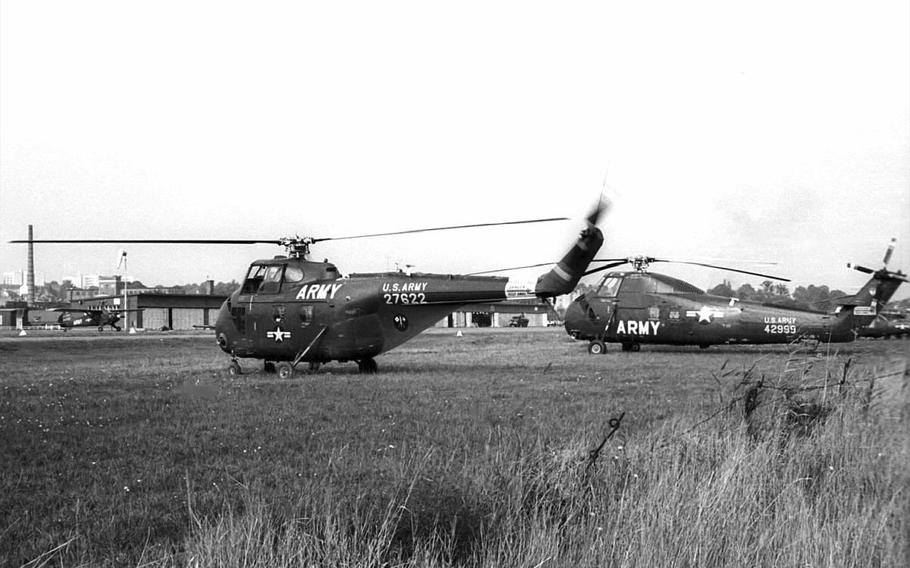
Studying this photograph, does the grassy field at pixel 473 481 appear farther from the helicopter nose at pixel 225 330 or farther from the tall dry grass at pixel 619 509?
the helicopter nose at pixel 225 330

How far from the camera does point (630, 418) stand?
9305 mm

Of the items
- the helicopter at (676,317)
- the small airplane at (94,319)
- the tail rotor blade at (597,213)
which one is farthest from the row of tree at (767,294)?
the small airplane at (94,319)

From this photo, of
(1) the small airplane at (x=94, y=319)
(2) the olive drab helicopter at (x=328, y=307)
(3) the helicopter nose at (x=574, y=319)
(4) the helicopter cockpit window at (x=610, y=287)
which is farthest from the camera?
(1) the small airplane at (x=94, y=319)

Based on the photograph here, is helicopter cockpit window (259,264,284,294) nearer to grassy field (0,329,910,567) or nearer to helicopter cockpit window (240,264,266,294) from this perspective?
helicopter cockpit window (240,264,266,294)

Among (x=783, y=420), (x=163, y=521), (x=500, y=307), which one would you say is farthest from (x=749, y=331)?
(x=500, y=307)

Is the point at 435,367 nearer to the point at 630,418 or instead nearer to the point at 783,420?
the point at 630,418

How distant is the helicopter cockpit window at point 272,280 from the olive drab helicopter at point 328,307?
0.08 ft

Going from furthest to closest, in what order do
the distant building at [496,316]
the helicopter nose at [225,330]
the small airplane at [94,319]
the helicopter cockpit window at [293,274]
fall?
the distant building at [496,316], the small airplane at [94,319], the helicopter nose at [225,330], the helicopter cockpit window at [293,274]

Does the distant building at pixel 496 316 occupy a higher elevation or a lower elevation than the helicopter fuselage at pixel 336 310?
lower

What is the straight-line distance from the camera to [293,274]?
1758cm

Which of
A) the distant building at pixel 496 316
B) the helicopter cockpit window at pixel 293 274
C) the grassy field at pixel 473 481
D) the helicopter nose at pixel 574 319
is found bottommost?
the distant building at pixel 496 316

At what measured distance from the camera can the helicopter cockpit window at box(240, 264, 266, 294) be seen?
17891mm

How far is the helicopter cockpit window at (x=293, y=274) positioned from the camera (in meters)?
17.5

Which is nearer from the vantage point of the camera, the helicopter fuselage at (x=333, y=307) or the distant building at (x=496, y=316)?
the helicopter fuselage at (x=333, y=307)
